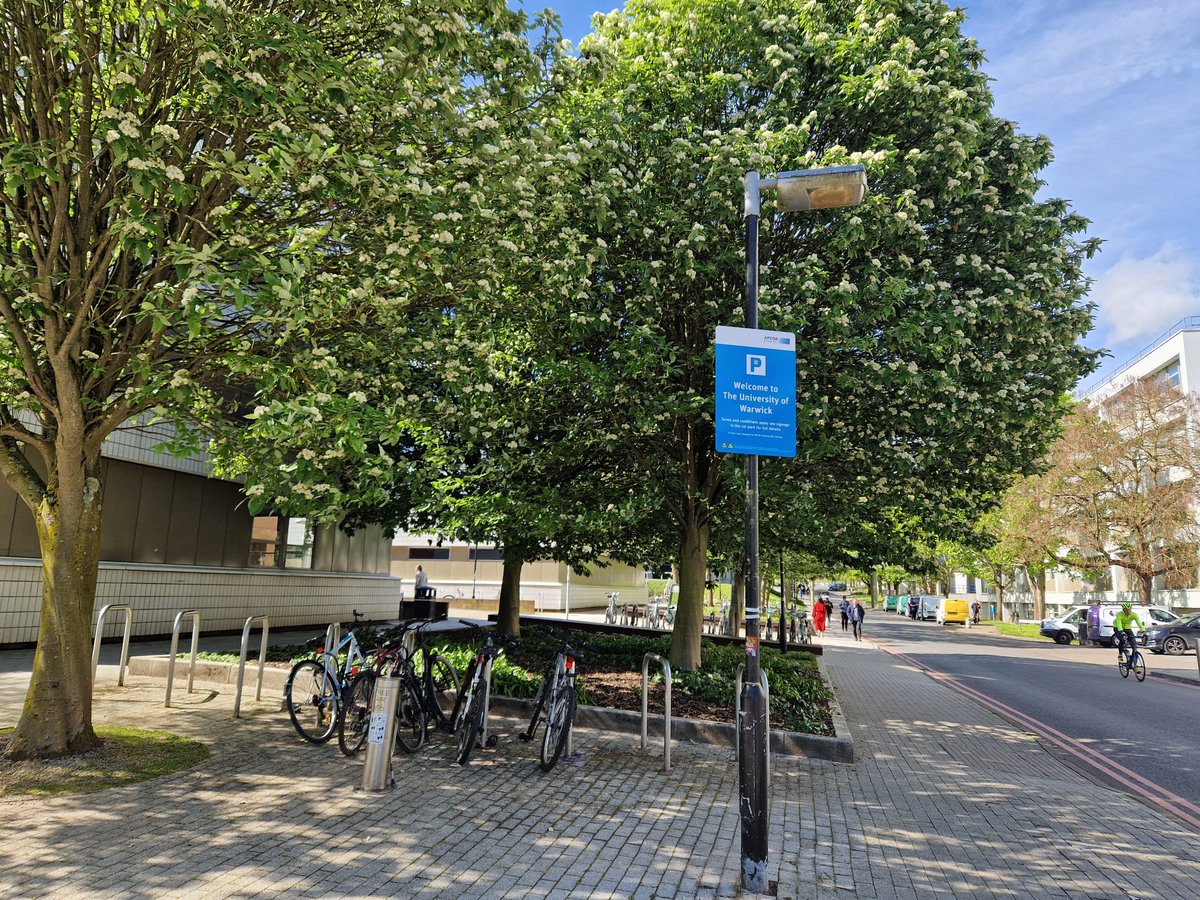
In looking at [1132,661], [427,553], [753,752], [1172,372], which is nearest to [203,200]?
[753,752]

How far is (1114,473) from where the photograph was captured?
37156 mm

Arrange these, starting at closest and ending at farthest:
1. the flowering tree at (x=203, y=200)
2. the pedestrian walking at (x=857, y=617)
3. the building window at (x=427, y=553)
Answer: the flowering tree at (x=203, y=200), the pedestrian walking at (x=857, y=617), the building window at (x=427, y=553)

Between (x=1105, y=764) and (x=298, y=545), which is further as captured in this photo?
(x=298, y=545)

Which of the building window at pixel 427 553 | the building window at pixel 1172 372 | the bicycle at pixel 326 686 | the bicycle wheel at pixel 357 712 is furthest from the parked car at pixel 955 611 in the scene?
the bicycle wheel at pixel 357 712

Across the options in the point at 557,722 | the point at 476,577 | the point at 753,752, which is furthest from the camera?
the point at 476,577

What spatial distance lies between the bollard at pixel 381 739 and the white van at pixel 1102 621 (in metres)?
32.3

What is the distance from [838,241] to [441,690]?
22.4ft

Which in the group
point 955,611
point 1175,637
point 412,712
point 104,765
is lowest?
point 955,611

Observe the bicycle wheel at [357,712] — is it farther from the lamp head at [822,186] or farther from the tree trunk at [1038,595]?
the tree trunk at [1038,595]

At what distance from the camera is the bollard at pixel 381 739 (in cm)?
608

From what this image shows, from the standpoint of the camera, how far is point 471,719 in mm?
7137

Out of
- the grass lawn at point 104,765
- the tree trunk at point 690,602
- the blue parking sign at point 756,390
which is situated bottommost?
the grass lawn at point 104,765

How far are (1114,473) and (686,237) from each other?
37.1 m

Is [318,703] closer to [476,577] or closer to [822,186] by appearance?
[822,186]
